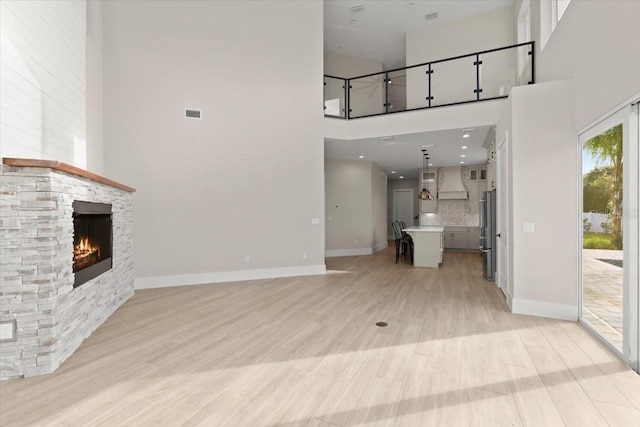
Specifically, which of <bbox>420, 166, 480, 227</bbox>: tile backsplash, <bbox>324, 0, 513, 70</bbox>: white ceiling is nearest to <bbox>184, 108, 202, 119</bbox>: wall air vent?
<bbox>324, 0, 513, 70</bbox>: white ceiling

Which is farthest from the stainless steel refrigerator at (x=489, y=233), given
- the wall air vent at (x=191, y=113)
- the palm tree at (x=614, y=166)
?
the wall air vent at (x=191, y=113)

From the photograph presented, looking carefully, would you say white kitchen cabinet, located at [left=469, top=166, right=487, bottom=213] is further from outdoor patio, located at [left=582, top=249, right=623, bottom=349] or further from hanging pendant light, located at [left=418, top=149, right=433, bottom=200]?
outdoor patio, located at [left=582, top=249, right=623, bottom=349]

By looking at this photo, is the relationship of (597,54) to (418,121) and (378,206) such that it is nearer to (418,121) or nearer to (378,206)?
(418,121)

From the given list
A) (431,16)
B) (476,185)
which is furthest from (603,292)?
(476,185)

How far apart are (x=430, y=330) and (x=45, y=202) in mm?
3991

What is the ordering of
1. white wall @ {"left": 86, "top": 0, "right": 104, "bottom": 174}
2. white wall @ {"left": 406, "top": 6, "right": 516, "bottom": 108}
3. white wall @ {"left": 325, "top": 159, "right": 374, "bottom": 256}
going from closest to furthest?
white wall @ {"left": 86, "top": 0, "right": 104, "bottom": 174}
white wall @ {"left": 406, "top": 6, "right": 516, "bottom": 108}
white wall @ {"left": 325, "top": 159, "right": 374, "bottom": 256}

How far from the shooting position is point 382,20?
26.7 feet

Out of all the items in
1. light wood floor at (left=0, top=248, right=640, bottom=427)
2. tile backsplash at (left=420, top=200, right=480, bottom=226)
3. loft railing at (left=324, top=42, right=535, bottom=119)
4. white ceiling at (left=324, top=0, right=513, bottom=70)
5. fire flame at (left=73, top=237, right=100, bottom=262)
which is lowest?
light wood floor at (left=0, top=248, right=640, bottom=427)

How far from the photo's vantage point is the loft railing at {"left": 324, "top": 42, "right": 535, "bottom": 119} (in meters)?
6.91

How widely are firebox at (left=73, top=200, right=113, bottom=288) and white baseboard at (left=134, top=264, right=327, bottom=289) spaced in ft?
5.57

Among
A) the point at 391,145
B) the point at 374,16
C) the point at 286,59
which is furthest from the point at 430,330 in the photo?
the point at 374,16

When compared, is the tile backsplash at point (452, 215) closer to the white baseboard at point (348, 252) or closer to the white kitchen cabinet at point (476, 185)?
the white kitchen cabinet at point (476, 185)

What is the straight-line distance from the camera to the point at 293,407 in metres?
2.16

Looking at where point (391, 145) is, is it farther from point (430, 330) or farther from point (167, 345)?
point (167, 345)
